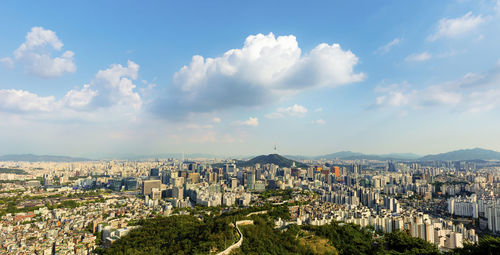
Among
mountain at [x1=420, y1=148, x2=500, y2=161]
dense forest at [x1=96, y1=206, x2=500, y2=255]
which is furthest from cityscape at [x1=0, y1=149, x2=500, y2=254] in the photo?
mountain at [x1=420, y1=148, x2=500, y2=161]

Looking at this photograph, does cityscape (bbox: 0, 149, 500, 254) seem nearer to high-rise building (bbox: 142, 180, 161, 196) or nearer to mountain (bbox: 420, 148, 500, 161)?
high-rise building (bbox: 142, 180, 161, 196)

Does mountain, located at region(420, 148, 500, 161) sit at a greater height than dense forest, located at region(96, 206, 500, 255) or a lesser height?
greater

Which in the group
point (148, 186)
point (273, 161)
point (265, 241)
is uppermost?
point (265, 241)

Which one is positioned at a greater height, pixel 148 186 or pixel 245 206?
pixel 148 186

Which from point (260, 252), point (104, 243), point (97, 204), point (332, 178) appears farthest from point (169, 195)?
point (332, 178)

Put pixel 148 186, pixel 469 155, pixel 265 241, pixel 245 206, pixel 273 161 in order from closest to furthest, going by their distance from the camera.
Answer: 1. pixel 265 241
2. pixel 245 206
3. pixel 148 186
4. pixel 273 161
5. pixel 469 155

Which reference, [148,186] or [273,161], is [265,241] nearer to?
[148,186]

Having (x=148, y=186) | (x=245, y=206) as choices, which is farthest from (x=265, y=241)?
Result: (x=148, y=186)

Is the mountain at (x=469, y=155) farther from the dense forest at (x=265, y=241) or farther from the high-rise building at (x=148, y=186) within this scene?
the dense forest at (x=265, y=241)
